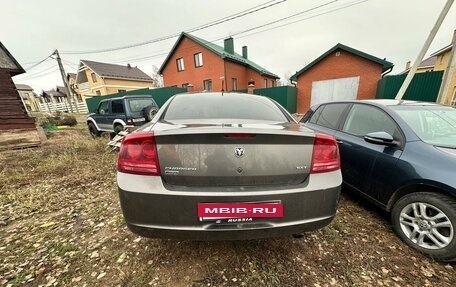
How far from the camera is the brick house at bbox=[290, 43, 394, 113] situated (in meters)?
14.1

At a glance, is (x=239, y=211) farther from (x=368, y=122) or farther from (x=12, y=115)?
(x=12, y=115)

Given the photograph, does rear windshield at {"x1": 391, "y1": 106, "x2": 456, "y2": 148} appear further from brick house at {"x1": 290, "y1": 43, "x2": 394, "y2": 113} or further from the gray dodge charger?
brick house at {"x1": 290, "y1": 43, "x2": 394, "y2": 113}

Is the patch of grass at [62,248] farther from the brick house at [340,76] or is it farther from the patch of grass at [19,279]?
the brick house at [340,76]

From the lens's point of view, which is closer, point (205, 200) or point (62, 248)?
point (205, 200)

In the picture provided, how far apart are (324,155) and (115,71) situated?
39176mm

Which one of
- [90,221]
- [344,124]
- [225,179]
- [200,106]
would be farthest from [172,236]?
[344,124]

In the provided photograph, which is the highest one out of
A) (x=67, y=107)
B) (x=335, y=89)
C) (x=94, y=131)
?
(x=335, y=89)

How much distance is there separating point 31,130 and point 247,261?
9910 millimetres

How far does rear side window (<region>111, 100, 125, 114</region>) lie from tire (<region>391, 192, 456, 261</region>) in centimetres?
784

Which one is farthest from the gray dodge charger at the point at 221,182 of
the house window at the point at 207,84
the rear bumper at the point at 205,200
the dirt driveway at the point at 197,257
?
the house window at the point at 207,84

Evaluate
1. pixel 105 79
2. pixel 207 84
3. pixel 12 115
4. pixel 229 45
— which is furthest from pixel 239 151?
pixel 105 79

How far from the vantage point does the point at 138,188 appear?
1.48m

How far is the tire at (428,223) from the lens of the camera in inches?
73.5

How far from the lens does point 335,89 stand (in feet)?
51.5
